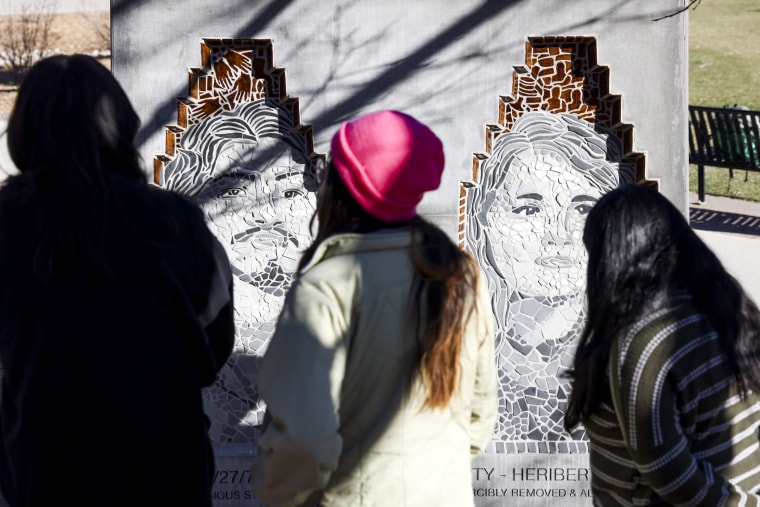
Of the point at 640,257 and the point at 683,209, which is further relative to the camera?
the point at 683,209

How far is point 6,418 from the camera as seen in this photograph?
226 centimetres

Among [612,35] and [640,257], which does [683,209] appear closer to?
[612,35]

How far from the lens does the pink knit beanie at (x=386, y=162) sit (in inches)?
84.7

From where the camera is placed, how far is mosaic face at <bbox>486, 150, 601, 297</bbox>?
172 inches

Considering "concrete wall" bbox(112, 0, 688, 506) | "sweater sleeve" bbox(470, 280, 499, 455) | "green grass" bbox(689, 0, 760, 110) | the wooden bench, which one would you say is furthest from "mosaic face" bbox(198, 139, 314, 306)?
"green grass" bbox(689, 0, 760, 110)

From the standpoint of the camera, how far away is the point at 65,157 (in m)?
2.13

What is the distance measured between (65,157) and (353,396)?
80 cm

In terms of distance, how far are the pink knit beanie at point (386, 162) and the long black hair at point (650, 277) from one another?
0.46m

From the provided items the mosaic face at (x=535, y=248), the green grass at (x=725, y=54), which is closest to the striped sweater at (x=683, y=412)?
the mosaic face at (x=535, y=248)

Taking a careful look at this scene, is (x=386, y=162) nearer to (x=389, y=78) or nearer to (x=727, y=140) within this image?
(x=389, y=78)

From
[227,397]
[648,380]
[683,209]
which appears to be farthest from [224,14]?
[648,380]

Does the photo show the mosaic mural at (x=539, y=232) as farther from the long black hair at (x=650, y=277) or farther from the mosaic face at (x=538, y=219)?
the long black hair at (x=650, y=277)

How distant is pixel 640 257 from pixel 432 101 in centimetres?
210

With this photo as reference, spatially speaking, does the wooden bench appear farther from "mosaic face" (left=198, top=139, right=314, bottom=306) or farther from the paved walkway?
"mosaic face" (left=198, top=139, right=314, bottom=306)
